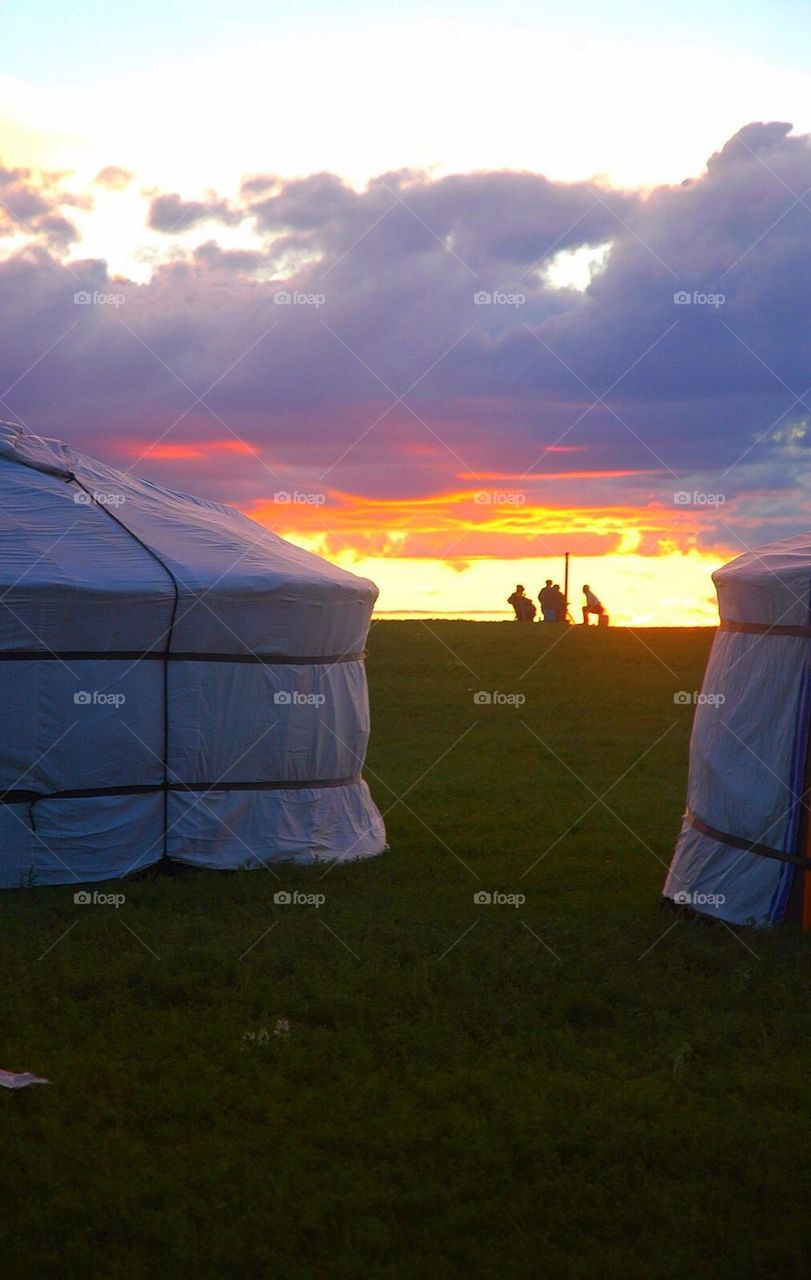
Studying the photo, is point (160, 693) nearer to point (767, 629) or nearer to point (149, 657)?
point (149, 657)

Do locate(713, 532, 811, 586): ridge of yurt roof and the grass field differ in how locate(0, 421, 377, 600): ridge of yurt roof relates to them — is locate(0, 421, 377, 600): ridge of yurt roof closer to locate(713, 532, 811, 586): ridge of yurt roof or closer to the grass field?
the grass field

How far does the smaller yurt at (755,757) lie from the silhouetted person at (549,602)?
18317mm

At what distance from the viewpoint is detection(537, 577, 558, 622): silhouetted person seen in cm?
2555

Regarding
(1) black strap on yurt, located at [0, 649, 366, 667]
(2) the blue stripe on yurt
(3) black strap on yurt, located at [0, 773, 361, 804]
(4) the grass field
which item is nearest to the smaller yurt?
(2) the blue stripe on yurt

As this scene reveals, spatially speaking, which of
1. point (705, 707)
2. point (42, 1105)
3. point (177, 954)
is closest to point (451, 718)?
point (705, 707)

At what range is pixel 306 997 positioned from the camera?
547 cm

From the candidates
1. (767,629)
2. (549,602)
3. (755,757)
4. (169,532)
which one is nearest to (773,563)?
(767,629)

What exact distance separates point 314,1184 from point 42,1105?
42.3 inches

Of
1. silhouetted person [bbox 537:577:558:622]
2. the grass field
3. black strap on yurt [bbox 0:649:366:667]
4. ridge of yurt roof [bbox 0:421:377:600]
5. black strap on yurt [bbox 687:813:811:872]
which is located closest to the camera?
the grass field

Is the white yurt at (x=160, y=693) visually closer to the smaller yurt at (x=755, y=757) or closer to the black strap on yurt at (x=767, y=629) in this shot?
the smaller yurt at (x=755, y=757)

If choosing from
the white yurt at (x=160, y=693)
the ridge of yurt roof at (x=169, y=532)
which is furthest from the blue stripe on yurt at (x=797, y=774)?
the ridge of yurt roof at (x=169, y=532)

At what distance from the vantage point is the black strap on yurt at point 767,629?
21.1 feet

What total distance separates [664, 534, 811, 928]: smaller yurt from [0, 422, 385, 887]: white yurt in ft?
8.21

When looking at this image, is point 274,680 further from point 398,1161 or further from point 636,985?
point 398,1161
